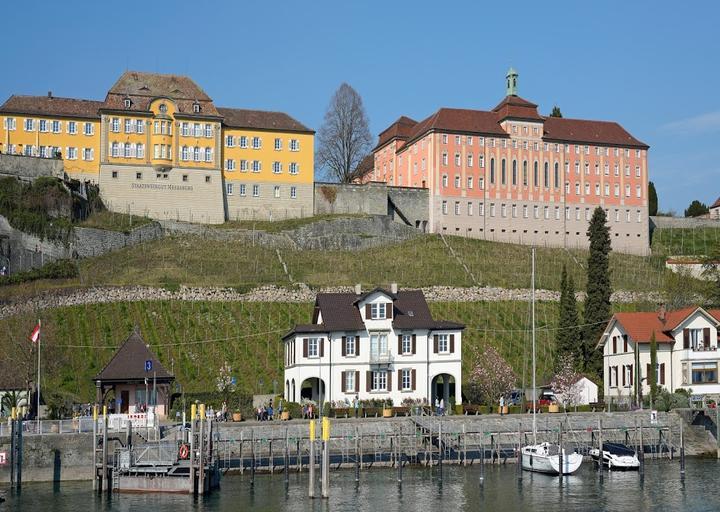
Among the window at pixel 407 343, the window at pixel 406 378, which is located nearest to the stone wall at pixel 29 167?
the window at pixel 407 343

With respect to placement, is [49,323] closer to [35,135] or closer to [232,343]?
[232,343]

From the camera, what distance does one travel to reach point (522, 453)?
64562mm

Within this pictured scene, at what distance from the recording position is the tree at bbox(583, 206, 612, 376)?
284 ft

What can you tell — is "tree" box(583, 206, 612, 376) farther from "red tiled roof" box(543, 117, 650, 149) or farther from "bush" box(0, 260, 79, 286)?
"red tiled roof" box(543, 117, 650, 149)

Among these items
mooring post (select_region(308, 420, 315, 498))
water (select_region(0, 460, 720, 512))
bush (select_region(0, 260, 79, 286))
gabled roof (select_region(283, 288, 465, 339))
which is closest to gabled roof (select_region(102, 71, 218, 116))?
bush (select_region(0, 260, 79, 286))

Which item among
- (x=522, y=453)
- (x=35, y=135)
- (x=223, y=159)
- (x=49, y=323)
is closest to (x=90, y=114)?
(x=35, y=135)

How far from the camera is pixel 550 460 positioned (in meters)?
62.9

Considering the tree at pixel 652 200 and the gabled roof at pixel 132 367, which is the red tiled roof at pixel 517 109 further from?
the gabled roof at pixel 132 367

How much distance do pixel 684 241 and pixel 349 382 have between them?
243 feet

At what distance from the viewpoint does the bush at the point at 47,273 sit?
9562cm

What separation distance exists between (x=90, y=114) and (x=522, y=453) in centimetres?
7183

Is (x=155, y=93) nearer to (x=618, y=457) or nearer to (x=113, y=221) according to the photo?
(x=113, y=221)

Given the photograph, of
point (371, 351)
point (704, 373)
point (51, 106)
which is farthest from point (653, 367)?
point (51, 106)

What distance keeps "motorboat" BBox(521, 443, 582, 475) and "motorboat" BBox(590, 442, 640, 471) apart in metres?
2.25
